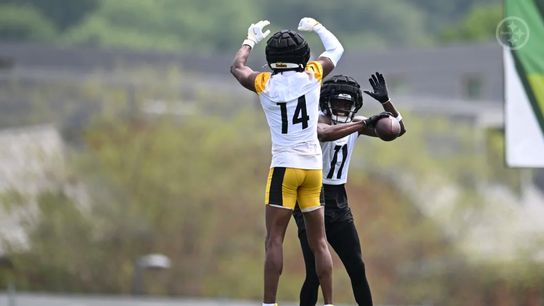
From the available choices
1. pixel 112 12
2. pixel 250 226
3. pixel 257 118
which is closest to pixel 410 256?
pixel 250 226

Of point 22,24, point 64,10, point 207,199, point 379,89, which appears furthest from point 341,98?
point 64,10

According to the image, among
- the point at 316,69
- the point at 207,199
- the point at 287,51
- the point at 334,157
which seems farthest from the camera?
the point at 207,199

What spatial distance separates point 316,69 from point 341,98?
0.54 m

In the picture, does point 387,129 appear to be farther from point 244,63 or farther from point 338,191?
point 244,63

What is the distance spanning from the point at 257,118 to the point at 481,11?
69298 mm

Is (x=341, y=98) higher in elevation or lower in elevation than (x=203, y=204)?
lower

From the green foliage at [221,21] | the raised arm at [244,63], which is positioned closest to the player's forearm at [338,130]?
the raised arm at [244,63]

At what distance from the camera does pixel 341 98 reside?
11836 millimetres

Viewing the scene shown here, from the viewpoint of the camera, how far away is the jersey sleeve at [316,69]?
11.4 metres

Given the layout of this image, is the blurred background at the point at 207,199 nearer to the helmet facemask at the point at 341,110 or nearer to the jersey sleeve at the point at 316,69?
the helmet facemask at the point at 341,110

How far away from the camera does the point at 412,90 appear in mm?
77875

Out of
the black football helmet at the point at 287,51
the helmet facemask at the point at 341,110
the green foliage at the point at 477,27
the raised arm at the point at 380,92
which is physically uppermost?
the green foliage at the point at 477,27

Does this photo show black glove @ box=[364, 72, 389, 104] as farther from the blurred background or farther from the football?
the blurred background

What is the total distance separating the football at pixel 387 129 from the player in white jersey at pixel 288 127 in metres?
0.53
